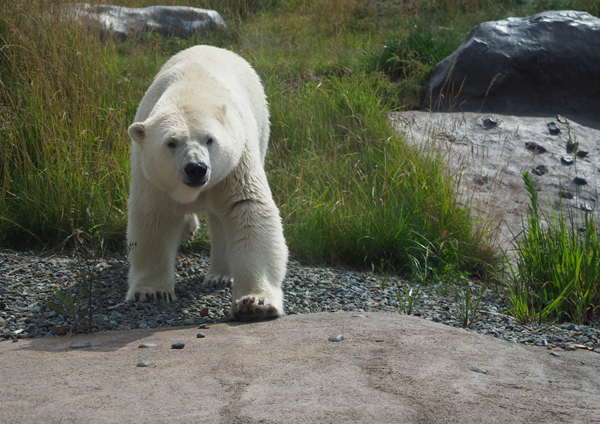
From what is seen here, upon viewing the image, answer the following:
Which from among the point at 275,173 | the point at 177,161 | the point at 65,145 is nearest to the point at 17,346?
the point at 177,161

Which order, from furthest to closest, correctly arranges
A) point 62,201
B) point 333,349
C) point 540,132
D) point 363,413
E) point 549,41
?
point 549,41 → point 540,132 → point 62,201 → point 333,349 → point 363,413

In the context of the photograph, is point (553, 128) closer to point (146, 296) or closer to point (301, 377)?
point (146, 296)

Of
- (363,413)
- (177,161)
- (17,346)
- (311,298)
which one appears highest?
(177,161)

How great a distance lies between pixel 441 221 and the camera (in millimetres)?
4539

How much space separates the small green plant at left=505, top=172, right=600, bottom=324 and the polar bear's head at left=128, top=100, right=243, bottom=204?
1.74 meters

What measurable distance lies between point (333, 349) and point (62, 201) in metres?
2.69

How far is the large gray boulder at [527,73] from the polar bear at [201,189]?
3.96 metres

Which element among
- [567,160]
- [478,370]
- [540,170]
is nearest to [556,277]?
[478,370]

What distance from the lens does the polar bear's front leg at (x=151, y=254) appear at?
3.52m

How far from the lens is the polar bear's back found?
4039mm

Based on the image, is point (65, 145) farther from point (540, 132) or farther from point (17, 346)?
point (540, 132)

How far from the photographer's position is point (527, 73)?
23.6ft

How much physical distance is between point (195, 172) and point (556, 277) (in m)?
2.13

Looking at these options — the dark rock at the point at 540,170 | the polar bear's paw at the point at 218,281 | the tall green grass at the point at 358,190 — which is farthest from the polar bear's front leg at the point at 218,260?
the dark rock at the point at 540,170
